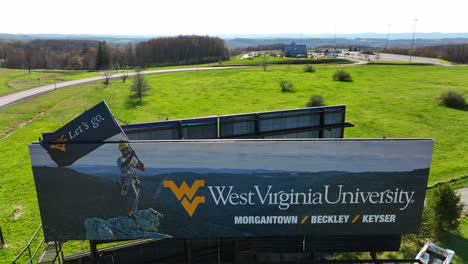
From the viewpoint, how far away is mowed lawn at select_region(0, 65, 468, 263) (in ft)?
76.2

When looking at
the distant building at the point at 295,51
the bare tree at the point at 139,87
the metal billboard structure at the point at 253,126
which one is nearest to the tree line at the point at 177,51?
the distant building at the point at 295,51

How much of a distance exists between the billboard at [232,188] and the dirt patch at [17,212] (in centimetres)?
1125

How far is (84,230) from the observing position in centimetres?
1005

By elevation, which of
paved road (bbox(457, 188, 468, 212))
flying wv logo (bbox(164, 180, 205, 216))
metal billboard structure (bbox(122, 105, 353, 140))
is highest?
metal billboard structure (bbox(122, 105, 353, 140))

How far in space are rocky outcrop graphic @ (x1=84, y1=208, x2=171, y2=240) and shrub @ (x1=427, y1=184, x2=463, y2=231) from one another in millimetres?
14180

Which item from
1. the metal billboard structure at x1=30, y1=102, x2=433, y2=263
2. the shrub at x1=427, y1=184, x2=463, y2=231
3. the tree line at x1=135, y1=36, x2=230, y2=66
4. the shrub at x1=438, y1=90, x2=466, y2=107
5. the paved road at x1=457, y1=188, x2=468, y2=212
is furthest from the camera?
the tree line at x1=135, y1=36, x2=230, y2=66

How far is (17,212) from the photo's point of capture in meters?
19.1

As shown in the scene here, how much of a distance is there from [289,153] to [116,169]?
5235 millimetres

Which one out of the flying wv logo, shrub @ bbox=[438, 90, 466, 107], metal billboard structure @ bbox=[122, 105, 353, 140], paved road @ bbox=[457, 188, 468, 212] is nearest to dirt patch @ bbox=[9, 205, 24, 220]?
metal billboard structure @ bbox=[122, 105, 353, 140]

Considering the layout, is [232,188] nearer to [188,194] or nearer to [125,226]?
[188,194]

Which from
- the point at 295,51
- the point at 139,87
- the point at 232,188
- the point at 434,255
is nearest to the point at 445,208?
the point at 434,255

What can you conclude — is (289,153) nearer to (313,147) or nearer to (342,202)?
(313,147)

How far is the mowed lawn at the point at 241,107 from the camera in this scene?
76.2 feet

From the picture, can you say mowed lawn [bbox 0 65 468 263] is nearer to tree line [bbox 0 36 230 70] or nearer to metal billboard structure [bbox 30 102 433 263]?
metal billboard structure [bbox 30 102 433 263]
